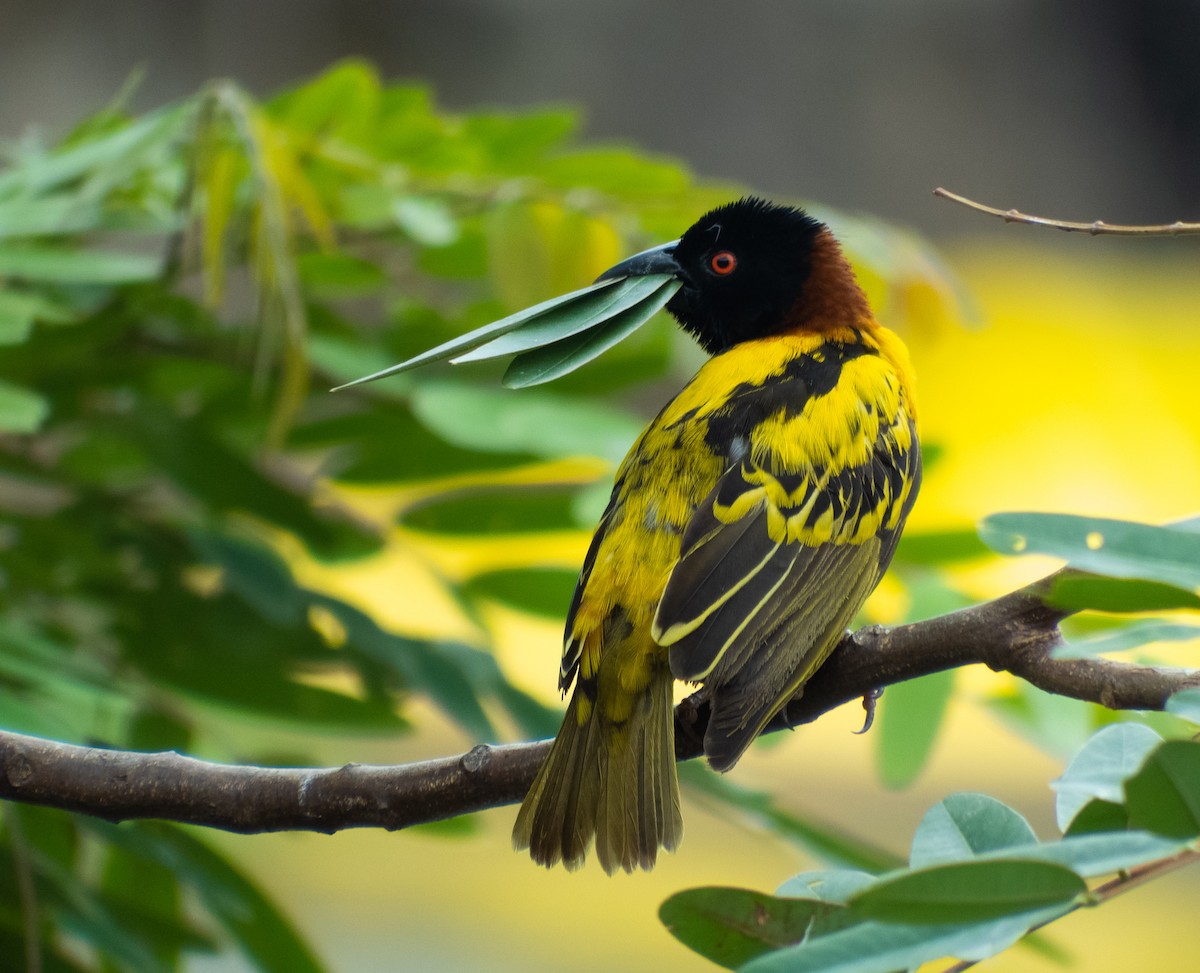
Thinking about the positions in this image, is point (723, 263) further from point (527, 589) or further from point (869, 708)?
point (869, 708)

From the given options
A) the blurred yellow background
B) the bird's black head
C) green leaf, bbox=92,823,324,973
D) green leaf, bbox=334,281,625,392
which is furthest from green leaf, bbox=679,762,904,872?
the blurred yellow background

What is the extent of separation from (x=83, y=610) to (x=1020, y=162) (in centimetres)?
569

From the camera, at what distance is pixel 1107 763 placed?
66 centimetres

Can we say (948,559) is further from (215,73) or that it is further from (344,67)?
(215,73)

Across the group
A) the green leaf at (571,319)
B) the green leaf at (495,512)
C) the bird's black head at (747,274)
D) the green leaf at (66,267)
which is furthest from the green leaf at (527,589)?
the green leaf at (571,319)

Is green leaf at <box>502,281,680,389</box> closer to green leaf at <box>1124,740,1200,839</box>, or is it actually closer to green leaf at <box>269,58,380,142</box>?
green leaf at <box>1124,740,1200,839</box>

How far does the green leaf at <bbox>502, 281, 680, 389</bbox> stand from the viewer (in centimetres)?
78

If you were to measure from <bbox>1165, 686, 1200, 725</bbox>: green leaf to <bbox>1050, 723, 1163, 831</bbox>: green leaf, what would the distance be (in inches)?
2.3

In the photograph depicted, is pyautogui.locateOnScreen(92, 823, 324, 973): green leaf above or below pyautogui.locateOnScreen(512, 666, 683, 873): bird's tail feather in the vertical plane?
below

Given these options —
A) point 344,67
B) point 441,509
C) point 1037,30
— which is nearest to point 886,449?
point 441,509

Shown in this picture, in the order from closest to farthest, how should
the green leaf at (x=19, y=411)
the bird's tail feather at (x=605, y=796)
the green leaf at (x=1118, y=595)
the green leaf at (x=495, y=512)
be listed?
the green leaf at (x=1118, y=595) < the bird's tail feather at (x=605, y=796) < the green leaf at (x=19, y=411) < the green leaf at (x=495, y=512)

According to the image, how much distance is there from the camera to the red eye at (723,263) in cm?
155

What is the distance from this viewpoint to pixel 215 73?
5875 mm

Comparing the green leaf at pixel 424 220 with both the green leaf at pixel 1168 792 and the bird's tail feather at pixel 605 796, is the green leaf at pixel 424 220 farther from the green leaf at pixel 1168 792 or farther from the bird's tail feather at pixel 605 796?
the green leaf at pixel 1168 792
